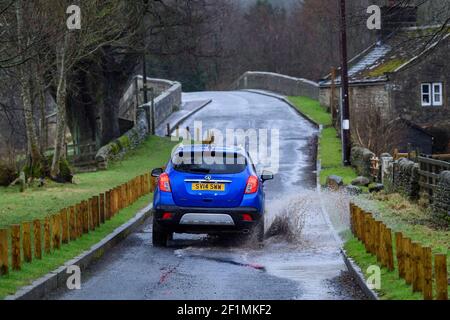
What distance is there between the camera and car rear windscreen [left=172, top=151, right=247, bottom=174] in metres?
16.5

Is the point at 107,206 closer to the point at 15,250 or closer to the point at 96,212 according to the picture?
the point at 96,212

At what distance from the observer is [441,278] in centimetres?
971

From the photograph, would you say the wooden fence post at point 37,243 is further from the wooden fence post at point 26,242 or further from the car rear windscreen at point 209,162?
the car rear windscreen at point 209,162

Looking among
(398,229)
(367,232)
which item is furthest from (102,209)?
(367,232)

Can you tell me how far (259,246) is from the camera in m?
16.7

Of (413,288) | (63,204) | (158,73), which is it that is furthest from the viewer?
(158,73)

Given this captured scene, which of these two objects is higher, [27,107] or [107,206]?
[27,107]

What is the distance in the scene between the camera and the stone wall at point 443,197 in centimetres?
1825

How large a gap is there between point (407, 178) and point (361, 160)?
27.4 ft

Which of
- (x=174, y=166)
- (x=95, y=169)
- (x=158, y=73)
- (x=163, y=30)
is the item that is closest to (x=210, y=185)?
(x=174, y=166)

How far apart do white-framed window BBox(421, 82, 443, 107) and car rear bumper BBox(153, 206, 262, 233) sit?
122 ft

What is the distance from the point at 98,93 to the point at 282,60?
65261mm

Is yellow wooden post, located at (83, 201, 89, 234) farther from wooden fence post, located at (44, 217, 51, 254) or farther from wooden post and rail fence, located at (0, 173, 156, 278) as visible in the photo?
wooden fence post, located at (44, 217, 51, 254)

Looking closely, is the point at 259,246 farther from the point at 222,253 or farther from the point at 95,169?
the point at 95,169
